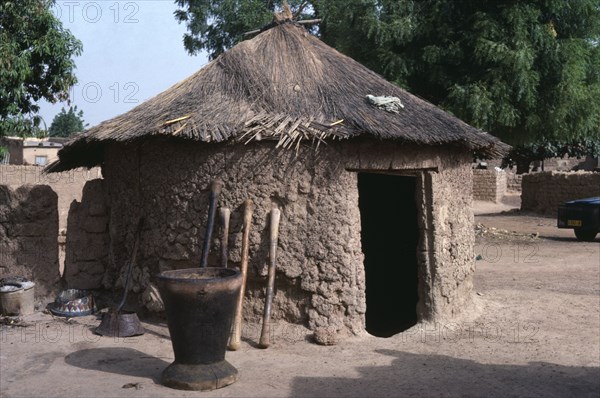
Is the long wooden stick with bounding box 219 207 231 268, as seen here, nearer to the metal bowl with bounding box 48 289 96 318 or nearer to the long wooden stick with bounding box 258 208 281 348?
the long wooden stick with bounding box 258 208 281 348

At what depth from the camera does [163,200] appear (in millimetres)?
7156

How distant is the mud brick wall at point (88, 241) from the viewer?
7953 millimetres

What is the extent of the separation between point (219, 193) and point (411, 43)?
329 inches

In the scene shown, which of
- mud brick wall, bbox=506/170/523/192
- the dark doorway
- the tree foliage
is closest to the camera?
the dark doorway

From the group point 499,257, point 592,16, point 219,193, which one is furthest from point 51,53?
point 592,16

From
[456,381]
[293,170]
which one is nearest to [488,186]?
[293,170]

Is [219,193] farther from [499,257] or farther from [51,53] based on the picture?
[499,257]

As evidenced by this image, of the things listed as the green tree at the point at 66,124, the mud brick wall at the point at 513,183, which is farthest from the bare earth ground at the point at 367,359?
the green tree at the point at 66,124

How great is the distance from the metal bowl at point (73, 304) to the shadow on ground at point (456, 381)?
3.00m

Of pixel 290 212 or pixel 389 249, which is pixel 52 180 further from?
pixel 290 212

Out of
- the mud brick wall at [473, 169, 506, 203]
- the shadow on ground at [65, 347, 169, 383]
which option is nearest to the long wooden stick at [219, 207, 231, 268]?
the shadow on ground at [65, 347, 169, 383]

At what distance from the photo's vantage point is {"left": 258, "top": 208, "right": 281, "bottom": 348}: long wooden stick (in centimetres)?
640

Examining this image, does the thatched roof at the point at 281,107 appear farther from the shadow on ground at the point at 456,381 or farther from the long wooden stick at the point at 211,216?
the shadow on ground at the point at 456,381

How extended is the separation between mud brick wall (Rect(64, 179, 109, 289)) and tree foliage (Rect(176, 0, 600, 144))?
7.25 meters
